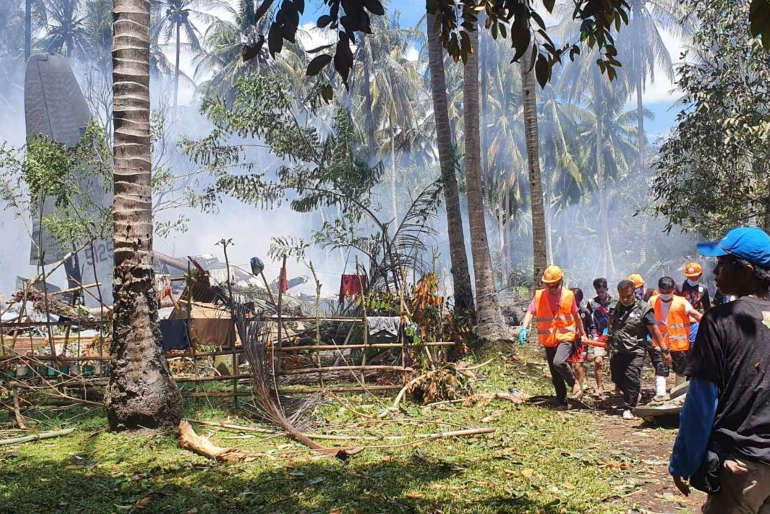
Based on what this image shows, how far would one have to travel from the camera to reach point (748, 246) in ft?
8.57

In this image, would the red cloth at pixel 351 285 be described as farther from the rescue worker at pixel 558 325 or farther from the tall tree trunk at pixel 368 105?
the tall tree trunk at pixel 368 105

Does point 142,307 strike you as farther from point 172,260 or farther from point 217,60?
point 217,60

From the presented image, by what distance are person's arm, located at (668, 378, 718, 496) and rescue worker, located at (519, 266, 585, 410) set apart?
5.87 meters

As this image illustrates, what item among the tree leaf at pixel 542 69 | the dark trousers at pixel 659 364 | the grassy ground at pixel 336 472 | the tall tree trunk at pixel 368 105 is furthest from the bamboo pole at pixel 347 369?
the tall tree trunk at pixel 368 105

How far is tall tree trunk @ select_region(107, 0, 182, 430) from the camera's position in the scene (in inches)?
271

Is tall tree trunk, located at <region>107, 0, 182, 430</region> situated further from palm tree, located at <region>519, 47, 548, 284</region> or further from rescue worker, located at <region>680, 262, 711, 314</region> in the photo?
palm tree, located at <region>519, 47, 548, 284</region>

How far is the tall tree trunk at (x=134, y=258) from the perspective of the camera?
689 centimetres

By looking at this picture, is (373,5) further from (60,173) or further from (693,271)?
(60,173)

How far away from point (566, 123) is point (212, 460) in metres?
44.2

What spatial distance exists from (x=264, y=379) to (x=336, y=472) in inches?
93.9

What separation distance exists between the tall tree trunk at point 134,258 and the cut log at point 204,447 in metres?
0.44

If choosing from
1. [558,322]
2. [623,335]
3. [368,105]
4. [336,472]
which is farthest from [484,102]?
[336,472]

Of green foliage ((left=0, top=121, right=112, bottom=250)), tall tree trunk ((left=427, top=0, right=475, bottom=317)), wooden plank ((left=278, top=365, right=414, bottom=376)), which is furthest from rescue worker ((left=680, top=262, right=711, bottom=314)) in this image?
green foliage ((left=0, top=121, right=112, bottom=250))

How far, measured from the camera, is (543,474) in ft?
17.9
